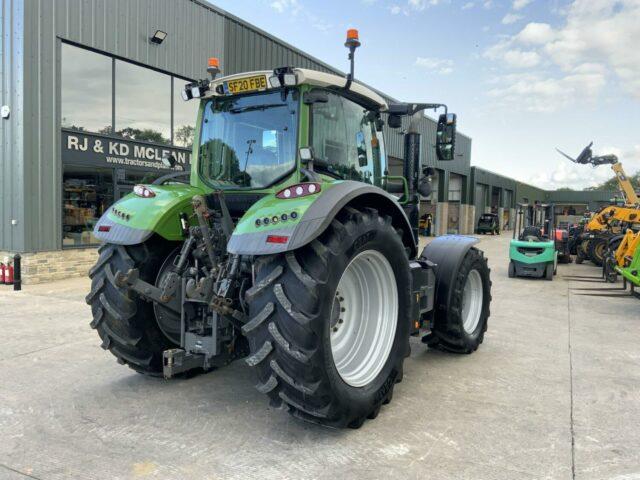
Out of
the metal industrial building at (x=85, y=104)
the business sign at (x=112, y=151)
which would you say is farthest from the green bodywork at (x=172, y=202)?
the business sign at (x=112, y=151)

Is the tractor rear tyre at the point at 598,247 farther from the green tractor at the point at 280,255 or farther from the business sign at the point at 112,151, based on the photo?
the green tractor at the point at 280,255

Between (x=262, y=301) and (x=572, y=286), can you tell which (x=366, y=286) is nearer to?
(x=262, y=301)

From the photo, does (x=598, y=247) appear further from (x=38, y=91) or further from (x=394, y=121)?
(x=38, y=91)

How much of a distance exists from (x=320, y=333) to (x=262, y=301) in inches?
16.0

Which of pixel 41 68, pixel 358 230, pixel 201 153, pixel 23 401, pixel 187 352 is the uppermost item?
pixel 41 68

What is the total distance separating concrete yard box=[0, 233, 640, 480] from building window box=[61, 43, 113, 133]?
270 inches

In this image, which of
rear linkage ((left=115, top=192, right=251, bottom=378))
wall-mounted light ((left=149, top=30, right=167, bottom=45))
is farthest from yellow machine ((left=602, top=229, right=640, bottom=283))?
wall-mounted light ((left=149, top=30, right=167, bottom=45))

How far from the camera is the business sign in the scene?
428 inches

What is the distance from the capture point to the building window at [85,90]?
1078 centimetres

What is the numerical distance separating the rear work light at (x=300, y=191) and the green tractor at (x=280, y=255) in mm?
13

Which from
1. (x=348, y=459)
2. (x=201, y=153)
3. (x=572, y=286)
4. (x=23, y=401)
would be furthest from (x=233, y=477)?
(x=572, y=286)

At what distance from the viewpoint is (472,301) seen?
18.5 ft

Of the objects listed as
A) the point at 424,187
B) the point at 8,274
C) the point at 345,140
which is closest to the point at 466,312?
the point at 424,187

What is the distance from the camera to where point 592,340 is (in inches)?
245
